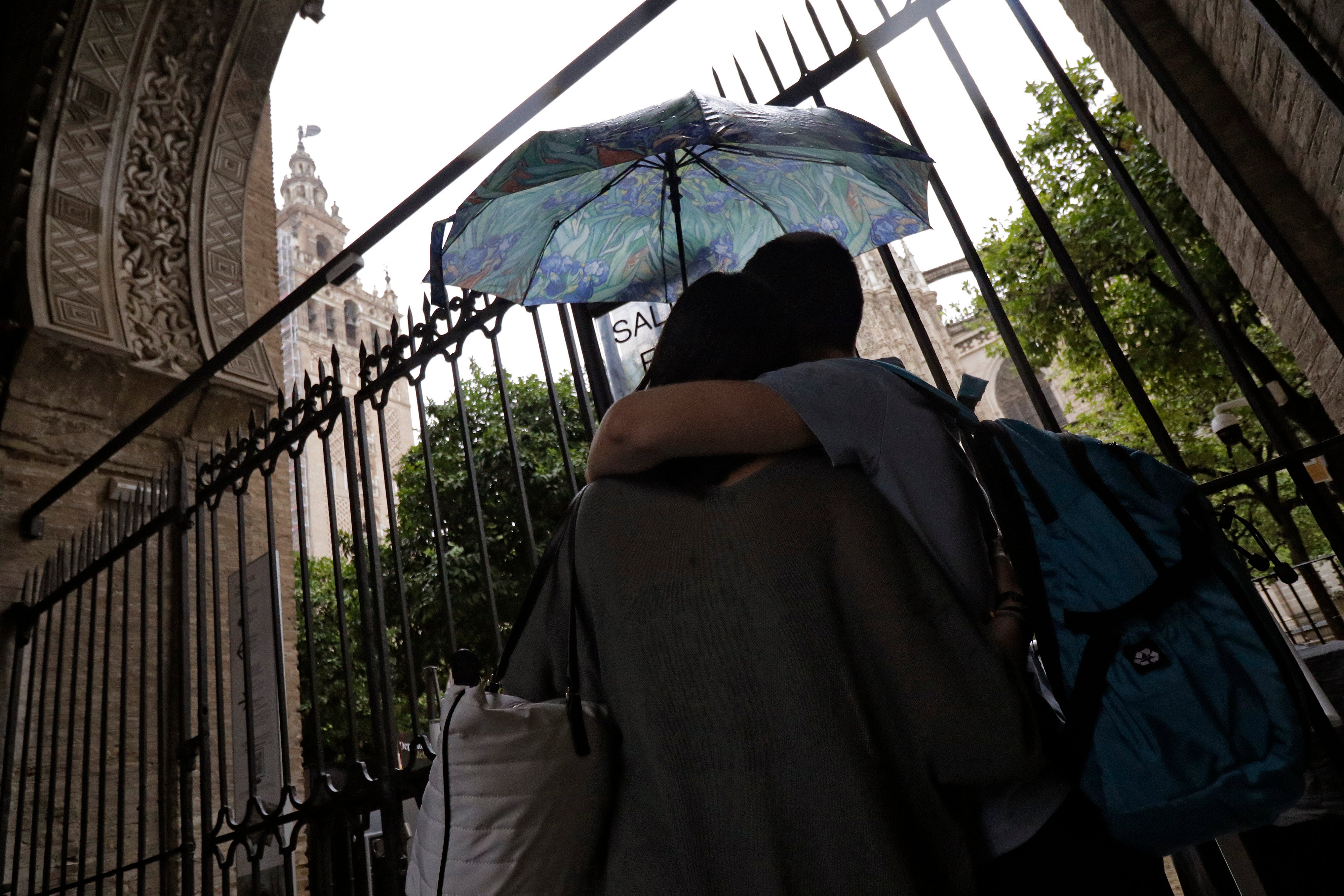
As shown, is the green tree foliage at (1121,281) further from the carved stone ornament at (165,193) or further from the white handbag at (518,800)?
the white handbag at (518,800)

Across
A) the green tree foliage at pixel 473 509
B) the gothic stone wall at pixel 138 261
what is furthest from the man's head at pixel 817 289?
the green tree foliage at pixel 473 509

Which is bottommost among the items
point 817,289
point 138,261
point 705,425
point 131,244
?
point 705,425

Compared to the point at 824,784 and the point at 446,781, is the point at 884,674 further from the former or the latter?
the point at 446,781

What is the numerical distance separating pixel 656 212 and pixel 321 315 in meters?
49.0

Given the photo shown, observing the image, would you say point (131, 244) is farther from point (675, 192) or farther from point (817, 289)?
point (817, 289)

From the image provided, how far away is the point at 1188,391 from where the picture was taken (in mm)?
13422

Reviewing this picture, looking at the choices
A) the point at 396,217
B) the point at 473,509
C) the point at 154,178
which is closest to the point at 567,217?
the point at 396,217

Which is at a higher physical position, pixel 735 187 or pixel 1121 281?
pixel 1121 281

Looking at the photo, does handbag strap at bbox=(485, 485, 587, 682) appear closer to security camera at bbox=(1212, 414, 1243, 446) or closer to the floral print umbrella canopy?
the floral print umbrella canopy

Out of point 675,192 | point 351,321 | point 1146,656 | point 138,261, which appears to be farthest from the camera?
point 351,321

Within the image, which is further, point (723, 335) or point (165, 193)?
point (165, 193)

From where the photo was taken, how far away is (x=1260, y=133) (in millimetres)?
2430

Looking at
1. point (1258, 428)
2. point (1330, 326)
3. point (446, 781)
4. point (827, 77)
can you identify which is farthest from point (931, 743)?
point (1258, 428)

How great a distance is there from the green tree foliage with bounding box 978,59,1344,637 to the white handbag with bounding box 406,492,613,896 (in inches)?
358
